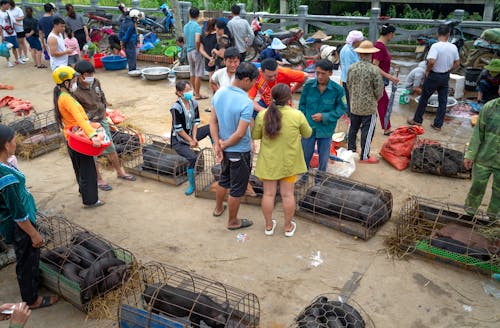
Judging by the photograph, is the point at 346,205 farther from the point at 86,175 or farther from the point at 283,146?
the point at 86,175

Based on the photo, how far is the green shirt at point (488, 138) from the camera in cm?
470

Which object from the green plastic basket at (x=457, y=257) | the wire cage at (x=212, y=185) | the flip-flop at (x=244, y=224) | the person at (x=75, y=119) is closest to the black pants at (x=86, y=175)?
the person at (x=75, y=119)

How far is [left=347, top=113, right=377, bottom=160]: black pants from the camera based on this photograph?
6.64 meters

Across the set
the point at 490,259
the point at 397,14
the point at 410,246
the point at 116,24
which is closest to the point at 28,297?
the point at 410,246

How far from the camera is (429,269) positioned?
454 centimetres

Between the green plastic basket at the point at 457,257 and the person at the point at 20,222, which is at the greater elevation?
the person at the point at 20,222

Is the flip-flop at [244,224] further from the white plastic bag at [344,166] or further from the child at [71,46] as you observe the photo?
the child at [71,46]

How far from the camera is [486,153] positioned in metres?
4.82

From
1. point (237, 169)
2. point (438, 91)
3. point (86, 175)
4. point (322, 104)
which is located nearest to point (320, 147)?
point (322, 104)

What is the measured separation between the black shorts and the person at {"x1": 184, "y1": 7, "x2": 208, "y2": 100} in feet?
17.0

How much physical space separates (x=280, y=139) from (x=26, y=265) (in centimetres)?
270

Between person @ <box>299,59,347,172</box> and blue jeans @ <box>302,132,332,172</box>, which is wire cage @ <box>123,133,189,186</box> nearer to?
blue jeans @ <box>302,132,332,172</box>

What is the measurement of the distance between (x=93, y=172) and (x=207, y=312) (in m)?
2.85

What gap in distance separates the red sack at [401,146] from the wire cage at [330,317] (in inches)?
132
